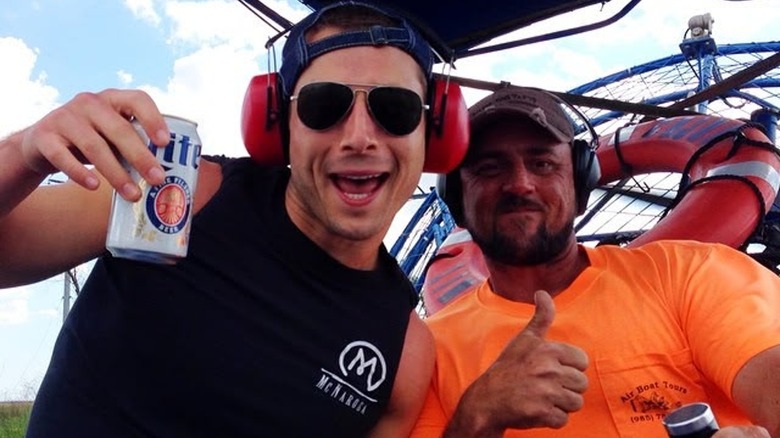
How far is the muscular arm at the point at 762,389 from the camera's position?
64.7 inches

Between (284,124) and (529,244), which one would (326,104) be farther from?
(529,244)

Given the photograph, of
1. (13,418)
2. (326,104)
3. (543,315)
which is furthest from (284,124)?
(13,418)

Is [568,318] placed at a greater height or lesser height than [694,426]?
greater

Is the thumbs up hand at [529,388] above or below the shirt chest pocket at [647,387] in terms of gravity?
below

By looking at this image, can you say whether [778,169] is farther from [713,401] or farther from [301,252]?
[301,252]

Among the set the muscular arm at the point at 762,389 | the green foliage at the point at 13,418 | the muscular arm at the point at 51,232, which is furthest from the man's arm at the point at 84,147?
the green foliage at the point at 13,418

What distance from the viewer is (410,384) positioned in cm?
200

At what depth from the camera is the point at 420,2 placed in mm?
3055

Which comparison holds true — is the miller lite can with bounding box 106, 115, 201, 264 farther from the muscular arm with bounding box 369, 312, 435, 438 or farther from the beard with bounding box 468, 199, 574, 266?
the beard with bounding box 468, 199, 574, 266

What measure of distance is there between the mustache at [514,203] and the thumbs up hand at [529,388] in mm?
481

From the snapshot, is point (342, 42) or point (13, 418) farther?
point (13, 418)

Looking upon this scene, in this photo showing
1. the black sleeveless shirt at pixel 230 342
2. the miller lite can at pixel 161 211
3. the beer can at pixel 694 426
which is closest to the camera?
the beer can at pixel 694 426

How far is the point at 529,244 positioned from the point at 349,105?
2.40 ft

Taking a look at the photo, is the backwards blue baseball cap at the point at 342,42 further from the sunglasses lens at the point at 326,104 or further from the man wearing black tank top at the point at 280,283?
the sunglasses lens at the point at 326,104
